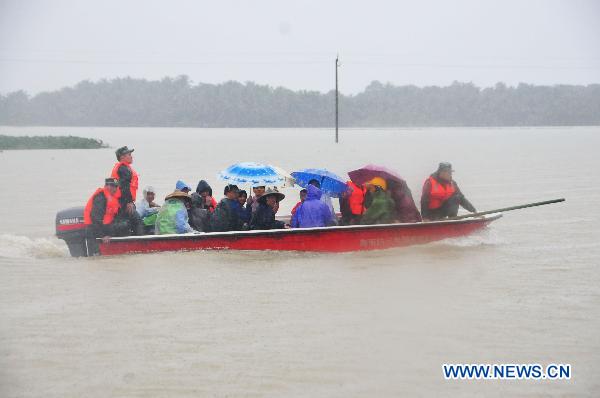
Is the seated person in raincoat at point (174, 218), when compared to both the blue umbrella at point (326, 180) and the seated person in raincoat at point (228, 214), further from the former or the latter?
the blue umbrella at point (326, 180)

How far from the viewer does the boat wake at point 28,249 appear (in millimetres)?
12680

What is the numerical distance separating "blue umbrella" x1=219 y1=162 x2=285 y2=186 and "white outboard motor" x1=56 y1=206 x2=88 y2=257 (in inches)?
85.2

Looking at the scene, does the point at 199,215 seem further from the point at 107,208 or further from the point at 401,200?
the point at 401,200

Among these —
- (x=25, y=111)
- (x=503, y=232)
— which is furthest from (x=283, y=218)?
(x=25, y=111)

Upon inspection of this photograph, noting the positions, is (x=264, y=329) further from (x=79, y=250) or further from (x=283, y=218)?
(x=283, y=218)

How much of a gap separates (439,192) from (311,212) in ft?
8.02

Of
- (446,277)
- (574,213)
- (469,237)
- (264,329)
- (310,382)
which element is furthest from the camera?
(574,213)

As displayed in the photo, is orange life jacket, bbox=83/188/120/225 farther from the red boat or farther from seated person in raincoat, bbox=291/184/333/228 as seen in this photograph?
seated person in raincoat, bbox=291/184/333/228

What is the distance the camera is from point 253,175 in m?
12.0

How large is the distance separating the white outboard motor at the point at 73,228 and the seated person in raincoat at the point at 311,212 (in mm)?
3103

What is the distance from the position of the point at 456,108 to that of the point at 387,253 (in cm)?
11286

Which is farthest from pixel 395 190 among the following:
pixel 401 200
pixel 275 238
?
pixel 275 238

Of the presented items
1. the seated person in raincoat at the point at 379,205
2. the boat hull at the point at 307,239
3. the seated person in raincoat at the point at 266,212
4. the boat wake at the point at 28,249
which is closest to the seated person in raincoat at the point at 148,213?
the boat hull at the point at 307,239

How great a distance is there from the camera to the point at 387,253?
12.2 meters
